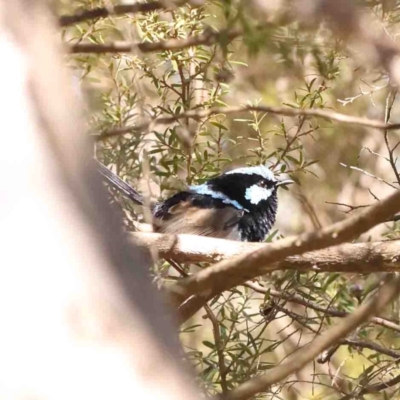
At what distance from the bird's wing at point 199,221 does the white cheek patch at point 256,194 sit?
10 centimetres

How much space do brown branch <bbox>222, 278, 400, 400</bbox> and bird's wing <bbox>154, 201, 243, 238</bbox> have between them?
169 cm

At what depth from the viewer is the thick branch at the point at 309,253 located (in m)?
2.07

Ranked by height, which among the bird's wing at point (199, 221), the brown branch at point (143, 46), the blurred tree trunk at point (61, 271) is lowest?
the blurred tree trunk at point (61, 271)

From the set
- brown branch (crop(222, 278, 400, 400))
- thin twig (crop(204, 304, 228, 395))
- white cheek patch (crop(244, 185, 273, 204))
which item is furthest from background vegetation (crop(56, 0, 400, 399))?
brown branch (crop(222, 278, 400, 400))

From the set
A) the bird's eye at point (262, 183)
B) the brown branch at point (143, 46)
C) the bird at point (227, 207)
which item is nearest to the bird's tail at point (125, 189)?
the bird at point (227, 207)

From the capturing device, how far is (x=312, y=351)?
1.44 m

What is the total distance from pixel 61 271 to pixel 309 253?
1212 mm

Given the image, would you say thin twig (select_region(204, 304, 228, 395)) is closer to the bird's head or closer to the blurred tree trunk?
the bird's head

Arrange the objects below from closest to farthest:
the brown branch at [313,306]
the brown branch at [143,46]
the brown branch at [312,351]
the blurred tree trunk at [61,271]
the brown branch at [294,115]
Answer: the blurred tree trunk at [61,271] < the brown branch at [312,351] < the brown branch at [294,115] < the brown branch at [143,46] < the brown branch at [313,306]

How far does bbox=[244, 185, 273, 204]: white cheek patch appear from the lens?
3482 millimetres

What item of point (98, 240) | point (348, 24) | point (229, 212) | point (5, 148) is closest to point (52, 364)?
point (98, 240)

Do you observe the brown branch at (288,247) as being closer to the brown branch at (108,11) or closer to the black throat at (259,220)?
the brown branch at (108,11)

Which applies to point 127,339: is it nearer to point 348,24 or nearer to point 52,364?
point 52,364

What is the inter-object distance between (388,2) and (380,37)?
622 mm
